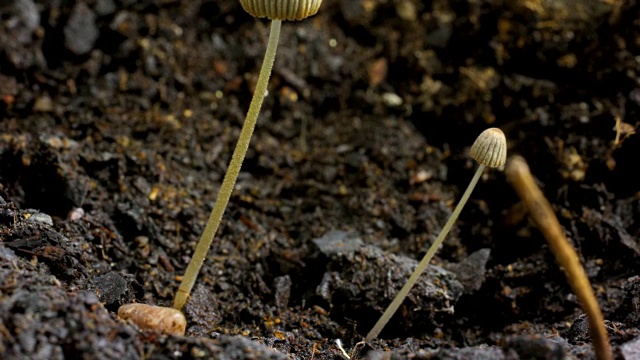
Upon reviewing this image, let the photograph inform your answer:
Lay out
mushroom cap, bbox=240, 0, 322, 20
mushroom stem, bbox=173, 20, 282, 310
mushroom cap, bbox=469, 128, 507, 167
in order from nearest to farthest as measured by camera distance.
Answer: mushroom cap, bbox=240, 0, 322, 20
mushroom stem, bbox=173, 20, 282, 310
mushroom cap, bbox=469, 128, 507, 167

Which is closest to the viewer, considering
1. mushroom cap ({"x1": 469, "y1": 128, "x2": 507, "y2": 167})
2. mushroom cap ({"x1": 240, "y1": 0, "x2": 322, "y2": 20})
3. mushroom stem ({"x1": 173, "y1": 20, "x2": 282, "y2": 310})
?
mushroom cap ({"x1": 240, "y1": 0, "x2": 322, "y2": 20})

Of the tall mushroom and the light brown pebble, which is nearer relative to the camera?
the tall mushroom

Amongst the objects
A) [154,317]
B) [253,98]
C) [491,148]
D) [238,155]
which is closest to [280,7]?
[253,98]

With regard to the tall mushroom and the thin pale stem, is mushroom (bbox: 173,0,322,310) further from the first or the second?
the thin pale stem

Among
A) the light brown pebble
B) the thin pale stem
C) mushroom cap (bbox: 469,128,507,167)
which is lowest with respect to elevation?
the light brown pebble

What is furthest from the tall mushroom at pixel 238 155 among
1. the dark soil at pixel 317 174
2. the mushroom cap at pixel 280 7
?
the dark soil at pixel 317 174

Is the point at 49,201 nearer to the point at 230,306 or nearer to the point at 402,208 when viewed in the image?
the point at 230,306

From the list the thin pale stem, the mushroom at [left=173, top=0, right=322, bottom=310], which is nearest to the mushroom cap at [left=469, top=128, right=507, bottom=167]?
Result: the thin pale stem

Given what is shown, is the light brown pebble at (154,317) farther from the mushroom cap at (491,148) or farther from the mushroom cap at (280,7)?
the mushroom cap at (491,148)

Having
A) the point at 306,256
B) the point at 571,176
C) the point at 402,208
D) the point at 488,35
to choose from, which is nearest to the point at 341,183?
the point at 402,208
